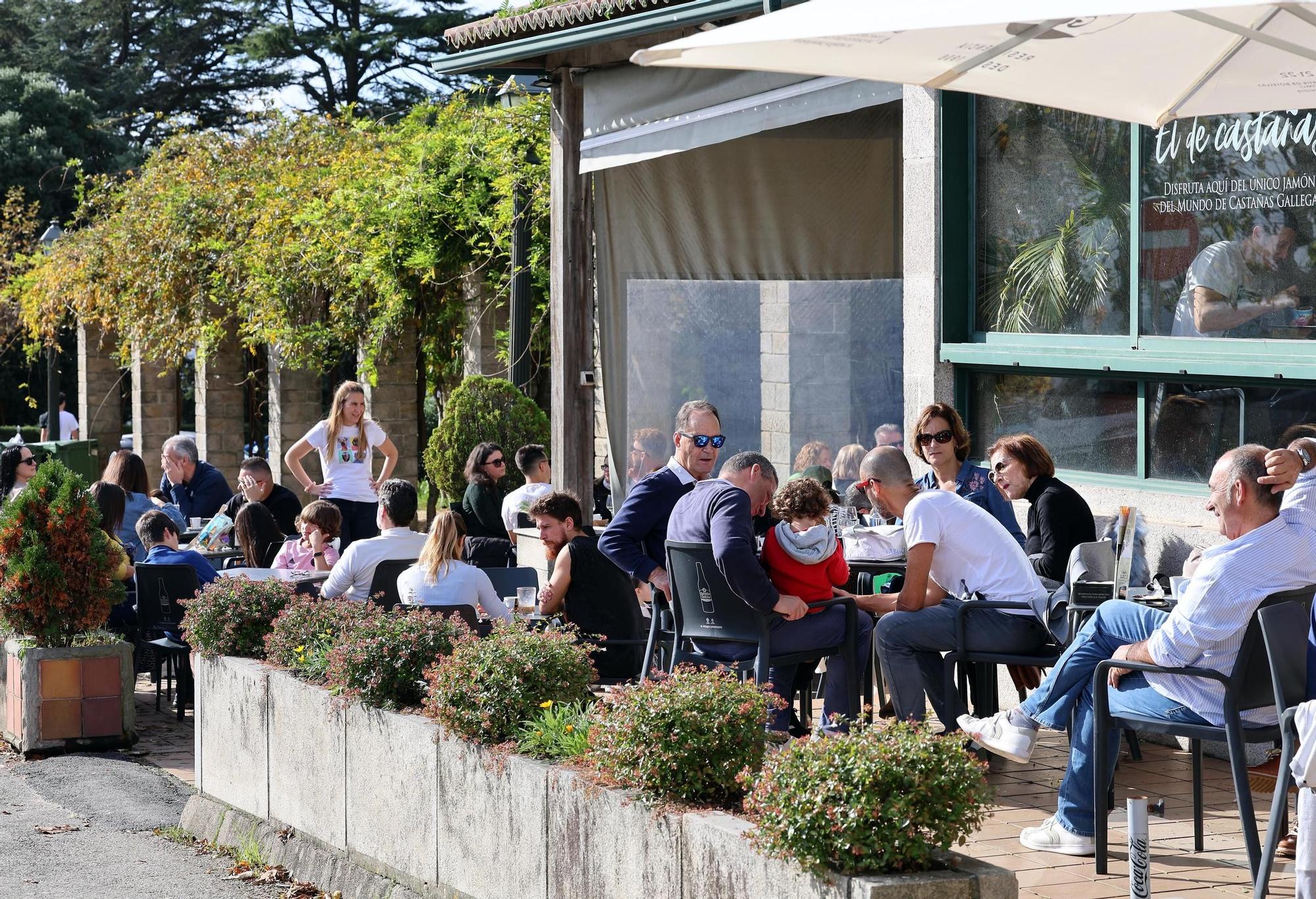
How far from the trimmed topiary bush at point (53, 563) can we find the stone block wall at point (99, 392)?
18346 millimetres

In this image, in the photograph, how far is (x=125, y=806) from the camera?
6836mm

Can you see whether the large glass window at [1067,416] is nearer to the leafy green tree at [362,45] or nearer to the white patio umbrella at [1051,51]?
the white patio umbrella at [1051,51]

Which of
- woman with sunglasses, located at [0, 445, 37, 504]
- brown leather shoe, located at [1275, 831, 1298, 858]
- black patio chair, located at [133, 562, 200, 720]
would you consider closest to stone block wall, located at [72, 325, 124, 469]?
woman with sunglasses, located at [0, 445, 37, 504]

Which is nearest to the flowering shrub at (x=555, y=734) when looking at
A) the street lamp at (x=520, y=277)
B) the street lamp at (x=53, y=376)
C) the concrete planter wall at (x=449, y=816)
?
the concrete planter wall at (x=449, y=816)

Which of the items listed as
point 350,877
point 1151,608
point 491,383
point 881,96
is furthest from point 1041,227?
point 491,383

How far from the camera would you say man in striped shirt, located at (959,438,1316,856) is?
459 cm

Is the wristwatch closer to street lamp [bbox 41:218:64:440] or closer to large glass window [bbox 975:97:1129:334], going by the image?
large glass window [bbox 975:97:1129:334]

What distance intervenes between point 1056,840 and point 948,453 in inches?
93.7

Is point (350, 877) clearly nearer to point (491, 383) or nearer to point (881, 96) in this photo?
point (881, 96)

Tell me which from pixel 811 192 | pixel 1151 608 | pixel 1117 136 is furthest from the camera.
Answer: pixel 811 192

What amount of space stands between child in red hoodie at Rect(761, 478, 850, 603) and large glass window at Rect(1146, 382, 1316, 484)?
2018mm

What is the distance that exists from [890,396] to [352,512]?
11.7ft

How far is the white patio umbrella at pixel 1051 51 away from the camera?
4.63 metres

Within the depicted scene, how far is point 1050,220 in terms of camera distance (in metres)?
7.92
